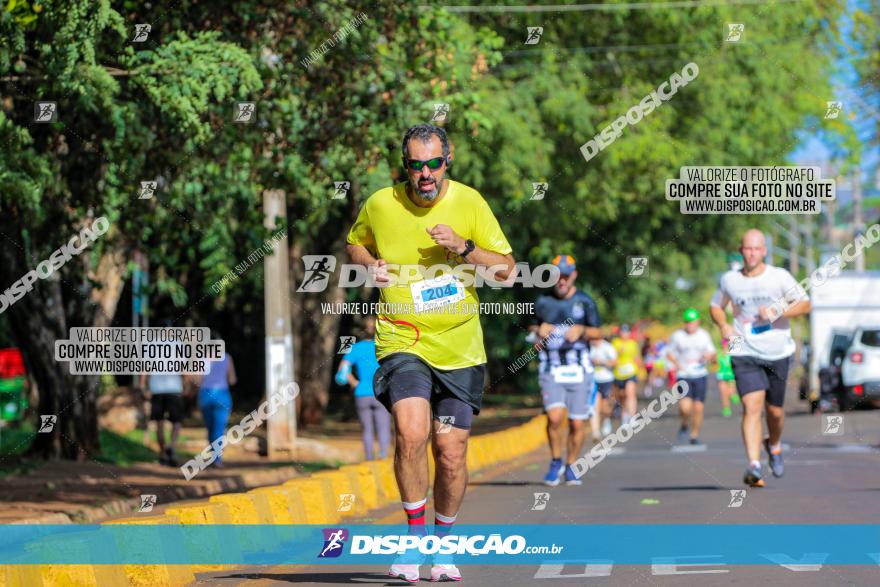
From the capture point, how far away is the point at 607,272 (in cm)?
4200

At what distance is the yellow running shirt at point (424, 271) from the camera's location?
26.8ft

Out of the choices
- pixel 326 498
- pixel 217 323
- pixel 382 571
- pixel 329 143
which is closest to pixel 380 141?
pixel 329 143

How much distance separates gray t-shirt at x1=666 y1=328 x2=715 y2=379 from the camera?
2200 centimetres

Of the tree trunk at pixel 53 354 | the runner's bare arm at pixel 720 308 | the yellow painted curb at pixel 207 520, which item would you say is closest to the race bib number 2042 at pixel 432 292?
the yellow painted curb at pixel 207 520

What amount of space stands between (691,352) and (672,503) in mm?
9539

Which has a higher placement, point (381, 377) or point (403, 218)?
point (403, 218)

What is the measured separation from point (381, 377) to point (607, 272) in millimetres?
34084

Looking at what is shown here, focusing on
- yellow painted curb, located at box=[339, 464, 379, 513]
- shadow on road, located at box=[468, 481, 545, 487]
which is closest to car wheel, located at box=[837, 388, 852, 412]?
shadow on road, located at box=[468, 481, 545, 487]

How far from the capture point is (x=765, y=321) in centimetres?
1343

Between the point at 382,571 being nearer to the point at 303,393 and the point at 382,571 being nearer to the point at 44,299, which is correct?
the point at 44,299

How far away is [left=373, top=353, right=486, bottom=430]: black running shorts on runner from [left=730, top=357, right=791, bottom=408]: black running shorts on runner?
5659 mm

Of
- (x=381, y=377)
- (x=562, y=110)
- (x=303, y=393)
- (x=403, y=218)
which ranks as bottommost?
(x=303, y=393)

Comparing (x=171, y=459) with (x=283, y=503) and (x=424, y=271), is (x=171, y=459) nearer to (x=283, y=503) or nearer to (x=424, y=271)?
(x=283, y=503)

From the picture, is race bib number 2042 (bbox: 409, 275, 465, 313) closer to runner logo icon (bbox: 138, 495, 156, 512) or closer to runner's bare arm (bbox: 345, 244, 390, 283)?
runner's bare arm (bbox: 345, 244, 390, 283)
